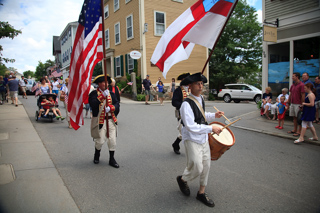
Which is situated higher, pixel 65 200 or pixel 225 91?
pixel 225 91

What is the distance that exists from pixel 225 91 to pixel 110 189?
19.6 metres

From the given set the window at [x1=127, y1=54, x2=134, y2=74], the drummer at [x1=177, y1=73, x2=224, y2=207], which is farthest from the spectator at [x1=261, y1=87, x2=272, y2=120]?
the window at [x1=127, y1=54, x2=134, y2=74]

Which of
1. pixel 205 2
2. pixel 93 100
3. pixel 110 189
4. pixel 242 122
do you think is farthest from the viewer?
pixel 242 122

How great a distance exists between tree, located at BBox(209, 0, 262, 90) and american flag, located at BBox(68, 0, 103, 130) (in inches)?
939

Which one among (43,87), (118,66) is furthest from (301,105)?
(118,66)

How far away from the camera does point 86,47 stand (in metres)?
4.70

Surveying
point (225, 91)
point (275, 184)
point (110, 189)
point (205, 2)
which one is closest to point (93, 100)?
point (110, 189)

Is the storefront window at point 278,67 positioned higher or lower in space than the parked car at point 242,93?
higher

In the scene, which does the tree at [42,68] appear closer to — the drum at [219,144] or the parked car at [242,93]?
the parked car at [242,93]

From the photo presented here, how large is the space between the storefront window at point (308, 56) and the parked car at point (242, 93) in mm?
10083

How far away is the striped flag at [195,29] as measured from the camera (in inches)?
181

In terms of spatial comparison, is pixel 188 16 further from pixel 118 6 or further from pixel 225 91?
pixel 118 6

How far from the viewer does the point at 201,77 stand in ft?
11.9

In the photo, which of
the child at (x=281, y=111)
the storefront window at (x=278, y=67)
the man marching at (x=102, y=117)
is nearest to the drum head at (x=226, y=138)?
the man marching at (x=102, y=117)
